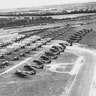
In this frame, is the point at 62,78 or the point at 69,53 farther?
the point at 69,53

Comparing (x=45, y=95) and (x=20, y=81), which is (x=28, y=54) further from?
(x=45, y=95)

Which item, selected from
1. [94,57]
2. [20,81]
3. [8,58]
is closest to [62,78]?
[20,81]

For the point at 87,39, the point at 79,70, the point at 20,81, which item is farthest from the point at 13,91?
the point at 87,39

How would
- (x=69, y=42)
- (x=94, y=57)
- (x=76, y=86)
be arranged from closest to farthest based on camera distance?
(x=76, y=86), (x=94, y=57), (x=69, y=42)

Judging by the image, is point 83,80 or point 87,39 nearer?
point 83,80

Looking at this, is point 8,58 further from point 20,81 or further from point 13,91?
point 13,91

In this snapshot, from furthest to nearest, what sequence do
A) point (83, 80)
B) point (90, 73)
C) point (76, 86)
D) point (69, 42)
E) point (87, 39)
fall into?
point (87, 39) → point (69, 42) → point (90, 73) → point (83, 80) → point (76, 86)

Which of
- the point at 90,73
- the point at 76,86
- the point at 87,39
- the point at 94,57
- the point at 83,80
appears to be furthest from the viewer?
the point at 87,39

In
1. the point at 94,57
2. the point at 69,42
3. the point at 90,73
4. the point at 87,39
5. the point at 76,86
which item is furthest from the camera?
the point at 87,39
